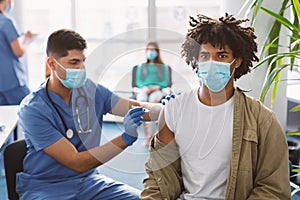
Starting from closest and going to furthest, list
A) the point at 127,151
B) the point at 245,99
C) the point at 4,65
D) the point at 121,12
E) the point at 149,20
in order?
the point at 245,99
the point at 127,151
the point at 4,65
the point at 149,20
the point at 121,12

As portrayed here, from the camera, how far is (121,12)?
471cm

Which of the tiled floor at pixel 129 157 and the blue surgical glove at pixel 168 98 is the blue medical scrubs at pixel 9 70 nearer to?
the tiled floor at pixel 129 157

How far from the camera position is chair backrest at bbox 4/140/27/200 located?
203 centimetres

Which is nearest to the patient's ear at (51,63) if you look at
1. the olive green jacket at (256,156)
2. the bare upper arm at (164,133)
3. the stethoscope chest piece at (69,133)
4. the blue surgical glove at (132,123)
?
the stethoscope chest piece at (69,133)

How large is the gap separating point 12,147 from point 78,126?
28 centimetres

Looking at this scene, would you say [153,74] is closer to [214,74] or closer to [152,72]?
[152,72]

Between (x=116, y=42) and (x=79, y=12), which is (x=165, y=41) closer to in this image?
(x=116, y=42)

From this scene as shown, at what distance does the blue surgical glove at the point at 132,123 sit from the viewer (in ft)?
5.92

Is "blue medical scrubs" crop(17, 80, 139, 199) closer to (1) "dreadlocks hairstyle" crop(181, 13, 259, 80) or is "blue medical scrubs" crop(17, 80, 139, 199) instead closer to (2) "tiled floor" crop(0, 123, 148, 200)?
(2) "tiled floor" crop(0, 123, 148, 200)

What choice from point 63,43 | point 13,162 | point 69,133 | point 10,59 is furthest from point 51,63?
point 10,59

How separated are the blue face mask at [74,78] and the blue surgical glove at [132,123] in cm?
38

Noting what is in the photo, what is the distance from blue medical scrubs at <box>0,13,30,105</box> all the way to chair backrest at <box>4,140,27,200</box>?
1.38 m

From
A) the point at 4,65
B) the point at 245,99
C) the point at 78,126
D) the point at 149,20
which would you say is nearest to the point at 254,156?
the point at 245,99

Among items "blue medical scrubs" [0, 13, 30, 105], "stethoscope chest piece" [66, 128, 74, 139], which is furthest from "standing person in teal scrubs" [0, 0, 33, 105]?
"stethoscope chest piece" [66, 128, 74, 139]
